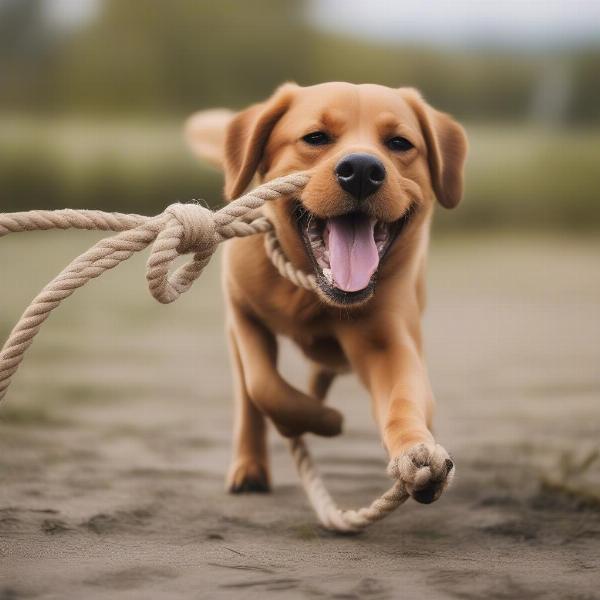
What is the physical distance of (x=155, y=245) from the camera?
2656 millimetres

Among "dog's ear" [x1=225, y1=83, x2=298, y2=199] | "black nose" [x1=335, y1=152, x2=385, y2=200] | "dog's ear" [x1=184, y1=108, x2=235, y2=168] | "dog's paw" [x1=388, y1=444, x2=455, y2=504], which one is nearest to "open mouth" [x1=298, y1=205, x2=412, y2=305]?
"black nose" [x1=335, y1=152, x2=385, y2=200]

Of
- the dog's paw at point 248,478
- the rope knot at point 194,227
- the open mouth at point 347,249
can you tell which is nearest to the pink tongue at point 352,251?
the open mouth at point 347,249

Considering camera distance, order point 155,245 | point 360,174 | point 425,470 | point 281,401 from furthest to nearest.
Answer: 1. point 281,401
2. point 360,174
3. point 155,245
4. point 425,470

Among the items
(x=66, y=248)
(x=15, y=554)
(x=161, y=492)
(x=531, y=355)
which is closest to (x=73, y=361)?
(x=531, y=355)

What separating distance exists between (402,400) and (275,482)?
3.39 ft

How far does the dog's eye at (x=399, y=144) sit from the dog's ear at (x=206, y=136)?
120 cm

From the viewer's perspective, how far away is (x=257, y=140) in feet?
10.8

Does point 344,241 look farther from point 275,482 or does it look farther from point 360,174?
point 275,482

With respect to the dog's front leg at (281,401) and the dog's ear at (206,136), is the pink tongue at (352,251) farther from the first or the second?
the dog's ear at (206,136)

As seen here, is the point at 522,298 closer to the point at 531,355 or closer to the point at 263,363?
the point at 531,355

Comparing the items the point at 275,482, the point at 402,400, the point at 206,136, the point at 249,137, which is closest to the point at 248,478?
the point at 275,482

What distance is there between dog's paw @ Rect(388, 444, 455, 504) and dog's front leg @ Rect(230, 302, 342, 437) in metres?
0.66

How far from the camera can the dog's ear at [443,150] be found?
3.24m

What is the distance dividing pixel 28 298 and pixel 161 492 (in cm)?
505
